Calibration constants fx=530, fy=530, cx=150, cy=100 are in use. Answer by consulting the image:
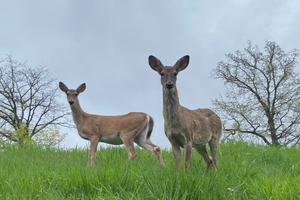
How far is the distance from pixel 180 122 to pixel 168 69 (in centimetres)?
99

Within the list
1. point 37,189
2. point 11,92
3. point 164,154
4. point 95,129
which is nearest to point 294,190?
point 37,189

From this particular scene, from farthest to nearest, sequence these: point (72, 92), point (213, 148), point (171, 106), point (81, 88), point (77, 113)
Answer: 1. point (81, 88)
2. point (72, 92)
3. point (77, 113)
4. point (213, 148)
5. point (171, 106)

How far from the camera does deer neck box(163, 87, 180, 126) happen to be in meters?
8.87

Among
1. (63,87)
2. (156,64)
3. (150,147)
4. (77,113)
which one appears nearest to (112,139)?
(150,147)

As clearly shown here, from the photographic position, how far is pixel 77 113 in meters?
15.4

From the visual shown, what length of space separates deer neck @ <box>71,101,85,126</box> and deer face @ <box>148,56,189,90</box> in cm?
620

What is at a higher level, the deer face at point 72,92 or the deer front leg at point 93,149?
the deer face at point 72,92

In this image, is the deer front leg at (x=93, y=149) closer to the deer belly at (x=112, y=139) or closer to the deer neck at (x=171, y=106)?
the deer belly at (x=112, y=139)

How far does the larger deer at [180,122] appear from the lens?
882 centimetres

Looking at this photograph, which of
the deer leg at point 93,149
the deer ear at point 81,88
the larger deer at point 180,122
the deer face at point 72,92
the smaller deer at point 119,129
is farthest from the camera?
the deer ear at point 81,88

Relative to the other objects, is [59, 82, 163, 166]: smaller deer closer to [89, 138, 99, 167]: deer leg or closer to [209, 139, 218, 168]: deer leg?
[89, 138, 99, 167]: deer leg

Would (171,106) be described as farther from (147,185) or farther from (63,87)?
(63,87)

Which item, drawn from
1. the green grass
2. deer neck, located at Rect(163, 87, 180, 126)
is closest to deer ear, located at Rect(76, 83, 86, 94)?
deer neck, located at Rect(163, 87, 180, 126)

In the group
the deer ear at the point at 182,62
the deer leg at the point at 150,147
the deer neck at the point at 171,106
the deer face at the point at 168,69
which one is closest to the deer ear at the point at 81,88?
the deer leg at the point at 150,147
